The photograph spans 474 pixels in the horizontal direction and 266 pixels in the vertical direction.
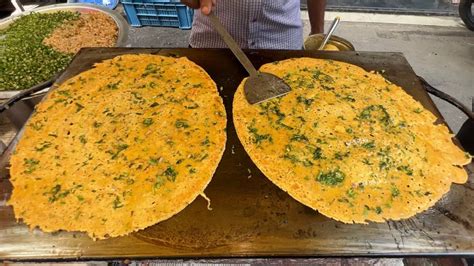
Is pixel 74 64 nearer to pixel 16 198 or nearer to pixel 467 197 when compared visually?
pixel 16 198

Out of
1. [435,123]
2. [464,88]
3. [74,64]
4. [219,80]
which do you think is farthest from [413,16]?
[74,64]

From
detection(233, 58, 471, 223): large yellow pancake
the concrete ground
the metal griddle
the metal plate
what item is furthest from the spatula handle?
the concrete ground

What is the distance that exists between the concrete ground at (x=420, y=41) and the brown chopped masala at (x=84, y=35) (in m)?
1.10

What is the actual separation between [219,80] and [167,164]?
24.8 inches

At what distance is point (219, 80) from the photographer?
1.95 m

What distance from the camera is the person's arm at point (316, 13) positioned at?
8.86ft

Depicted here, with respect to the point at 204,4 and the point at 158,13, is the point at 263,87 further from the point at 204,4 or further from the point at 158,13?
the point at 158,13

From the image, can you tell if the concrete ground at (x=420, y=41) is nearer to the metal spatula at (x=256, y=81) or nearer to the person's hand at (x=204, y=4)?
the person's hand at (x=204, y=4)

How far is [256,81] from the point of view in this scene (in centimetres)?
188

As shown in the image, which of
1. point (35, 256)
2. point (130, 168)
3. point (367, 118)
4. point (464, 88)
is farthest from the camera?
point (464, 88)

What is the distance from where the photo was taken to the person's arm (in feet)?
8.86

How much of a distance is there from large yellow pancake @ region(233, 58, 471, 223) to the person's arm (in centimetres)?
89

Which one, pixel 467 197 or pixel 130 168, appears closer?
pixel 467 197

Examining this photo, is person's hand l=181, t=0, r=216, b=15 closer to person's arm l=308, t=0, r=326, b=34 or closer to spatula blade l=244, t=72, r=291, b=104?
spatula blade l=244, t=72, r=291, b=104
